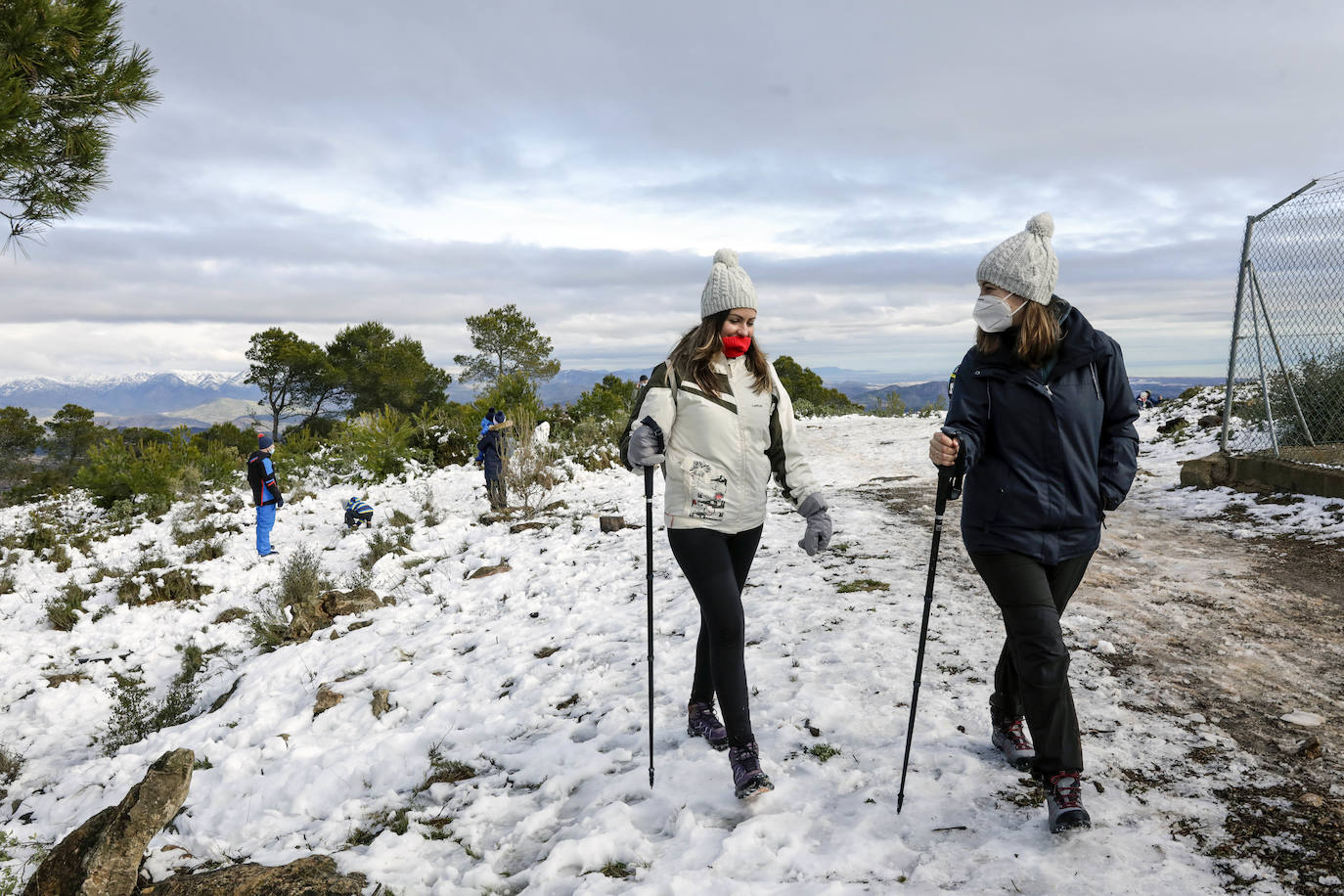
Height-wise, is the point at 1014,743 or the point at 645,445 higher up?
the point at 645,445

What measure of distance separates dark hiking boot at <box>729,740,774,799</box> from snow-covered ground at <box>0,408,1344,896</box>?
0.36 feet

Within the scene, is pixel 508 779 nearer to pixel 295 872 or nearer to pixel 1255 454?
pixel 295 872

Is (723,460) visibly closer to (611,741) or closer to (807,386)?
(611,741)

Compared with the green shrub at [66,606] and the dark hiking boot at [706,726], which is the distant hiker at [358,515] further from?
the dark hiking boot at [706,726]

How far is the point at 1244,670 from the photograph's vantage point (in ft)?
12.5

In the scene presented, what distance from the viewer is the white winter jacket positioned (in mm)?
2883

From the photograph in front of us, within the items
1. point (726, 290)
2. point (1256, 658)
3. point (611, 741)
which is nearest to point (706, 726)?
point (611, 741)

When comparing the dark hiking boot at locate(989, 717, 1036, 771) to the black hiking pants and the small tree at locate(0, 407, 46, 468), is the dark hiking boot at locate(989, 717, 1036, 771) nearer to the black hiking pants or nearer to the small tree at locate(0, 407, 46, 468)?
the black hiking pants

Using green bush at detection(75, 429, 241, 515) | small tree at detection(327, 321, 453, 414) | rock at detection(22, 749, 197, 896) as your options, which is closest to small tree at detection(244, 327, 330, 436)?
small tree at detection(327, 321, 453, 414)

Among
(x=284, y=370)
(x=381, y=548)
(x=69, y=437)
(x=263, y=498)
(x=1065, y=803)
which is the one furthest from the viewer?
(x=284, y=370)

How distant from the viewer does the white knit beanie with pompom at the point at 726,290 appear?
2948 mm

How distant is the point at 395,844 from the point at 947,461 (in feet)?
9.12

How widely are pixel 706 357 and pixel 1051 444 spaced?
1.35 metres

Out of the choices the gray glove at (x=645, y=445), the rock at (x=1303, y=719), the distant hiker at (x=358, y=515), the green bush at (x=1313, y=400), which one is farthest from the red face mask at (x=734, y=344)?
the distant hiker at (x=358, y=515)
